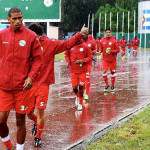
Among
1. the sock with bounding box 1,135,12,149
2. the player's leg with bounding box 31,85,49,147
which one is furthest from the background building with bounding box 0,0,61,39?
the sock with bounding box 1,135,12,149

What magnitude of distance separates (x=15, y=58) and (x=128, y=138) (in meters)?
2.48

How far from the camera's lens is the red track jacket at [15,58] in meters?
5.31

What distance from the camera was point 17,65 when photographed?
535 cm

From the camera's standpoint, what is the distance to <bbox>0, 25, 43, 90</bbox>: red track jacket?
5.31m

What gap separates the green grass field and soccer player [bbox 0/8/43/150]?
1.39m

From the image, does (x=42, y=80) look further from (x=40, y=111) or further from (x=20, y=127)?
(x=20, y=127)

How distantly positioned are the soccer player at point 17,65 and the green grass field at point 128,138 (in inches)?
54.8

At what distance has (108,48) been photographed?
41.7ft

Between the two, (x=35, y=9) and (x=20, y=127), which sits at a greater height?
(x=35, y=9)

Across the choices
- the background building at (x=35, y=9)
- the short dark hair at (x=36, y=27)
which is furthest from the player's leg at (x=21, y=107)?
the background building at (x=35, y=9)

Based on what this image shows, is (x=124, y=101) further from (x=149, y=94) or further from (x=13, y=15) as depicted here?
(x=13, y=15)

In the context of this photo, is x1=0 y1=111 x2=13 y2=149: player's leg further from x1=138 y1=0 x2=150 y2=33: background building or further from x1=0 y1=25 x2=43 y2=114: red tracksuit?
x1=138 y1=0 x2=150 y2=33: background building

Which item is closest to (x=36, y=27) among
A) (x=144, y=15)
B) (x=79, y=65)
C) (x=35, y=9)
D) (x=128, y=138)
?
(x=128, y=138)

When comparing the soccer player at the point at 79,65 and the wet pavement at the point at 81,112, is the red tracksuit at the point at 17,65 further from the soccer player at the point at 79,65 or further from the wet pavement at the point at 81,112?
the soccer player at the point at 79,65
